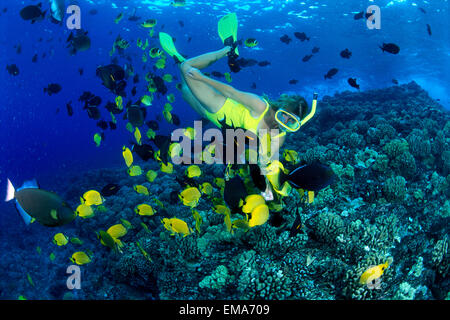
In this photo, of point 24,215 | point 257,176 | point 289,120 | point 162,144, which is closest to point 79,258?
point 24,215

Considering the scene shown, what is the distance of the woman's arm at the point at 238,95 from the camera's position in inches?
155

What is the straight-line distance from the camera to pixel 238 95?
402 cm

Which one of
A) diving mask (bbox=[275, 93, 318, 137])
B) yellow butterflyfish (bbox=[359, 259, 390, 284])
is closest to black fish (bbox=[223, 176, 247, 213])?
diving mask (bbox=[275, 93, 318, 137])

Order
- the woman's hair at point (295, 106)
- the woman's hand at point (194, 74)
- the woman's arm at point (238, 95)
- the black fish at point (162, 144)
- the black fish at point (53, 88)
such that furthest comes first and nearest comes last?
the black fish at point (53, 88) → the black fish at point (162, 144) → the woman's hand at point (194, 74) → the woman's arm at point (238, 95) → the woman's hair at point (295, 106)

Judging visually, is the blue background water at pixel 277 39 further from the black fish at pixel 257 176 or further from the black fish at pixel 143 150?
the black fish at pixel 257 176

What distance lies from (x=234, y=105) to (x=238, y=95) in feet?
1.14

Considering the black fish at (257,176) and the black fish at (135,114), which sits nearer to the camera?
the black fish at (257,176)

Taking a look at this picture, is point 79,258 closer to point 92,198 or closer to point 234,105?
point 92,198

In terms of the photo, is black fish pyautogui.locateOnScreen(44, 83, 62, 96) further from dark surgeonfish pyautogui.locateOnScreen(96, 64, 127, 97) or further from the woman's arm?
the woman's arm

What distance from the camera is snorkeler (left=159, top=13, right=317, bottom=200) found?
11.4 ft

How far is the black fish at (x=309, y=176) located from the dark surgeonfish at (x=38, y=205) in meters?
2.68

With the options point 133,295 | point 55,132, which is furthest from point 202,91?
point 55,132

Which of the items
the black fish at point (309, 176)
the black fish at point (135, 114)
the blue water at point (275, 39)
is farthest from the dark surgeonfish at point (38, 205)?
the blue water at point (275, 39)

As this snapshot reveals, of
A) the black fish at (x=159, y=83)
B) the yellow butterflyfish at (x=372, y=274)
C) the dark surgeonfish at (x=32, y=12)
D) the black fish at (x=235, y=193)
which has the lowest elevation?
the yellow butterflyfish at (x=372, y=274)
